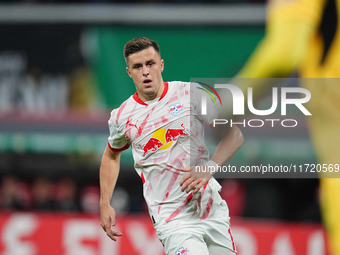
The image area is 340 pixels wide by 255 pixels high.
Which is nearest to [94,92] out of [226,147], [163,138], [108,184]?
[108,184]

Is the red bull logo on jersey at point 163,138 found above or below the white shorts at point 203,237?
above

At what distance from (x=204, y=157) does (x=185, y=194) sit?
10.4 inches

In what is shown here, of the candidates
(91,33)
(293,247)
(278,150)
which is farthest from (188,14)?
(293,247)

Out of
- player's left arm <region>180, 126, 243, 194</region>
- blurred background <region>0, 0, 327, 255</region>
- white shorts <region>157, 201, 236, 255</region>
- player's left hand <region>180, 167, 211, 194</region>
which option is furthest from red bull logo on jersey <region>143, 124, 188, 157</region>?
blurred background <region>0, 0, 327, 255</region>

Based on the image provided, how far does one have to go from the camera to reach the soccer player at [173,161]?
456cm

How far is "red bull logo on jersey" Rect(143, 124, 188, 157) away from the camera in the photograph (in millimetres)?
4566

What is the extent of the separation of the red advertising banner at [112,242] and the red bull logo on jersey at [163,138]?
5026 millimetres

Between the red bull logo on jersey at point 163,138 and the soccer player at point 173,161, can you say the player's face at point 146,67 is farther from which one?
the red bull logo on jersey at point 163,138

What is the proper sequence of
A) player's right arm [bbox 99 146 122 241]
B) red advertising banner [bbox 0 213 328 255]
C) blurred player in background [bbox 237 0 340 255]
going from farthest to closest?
red advertising banner [bbox 0 213 328 255], player's right arm [bbox 99 146 122 241], blurred player in background [bbox 237 0 340 255]

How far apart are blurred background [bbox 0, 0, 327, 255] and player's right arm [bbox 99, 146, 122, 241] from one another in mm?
6411

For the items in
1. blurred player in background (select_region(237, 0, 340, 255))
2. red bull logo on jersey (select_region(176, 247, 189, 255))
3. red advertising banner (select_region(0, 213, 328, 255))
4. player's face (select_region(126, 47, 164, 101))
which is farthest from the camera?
red advertising banner (select_region(0, 213, 328, 255))

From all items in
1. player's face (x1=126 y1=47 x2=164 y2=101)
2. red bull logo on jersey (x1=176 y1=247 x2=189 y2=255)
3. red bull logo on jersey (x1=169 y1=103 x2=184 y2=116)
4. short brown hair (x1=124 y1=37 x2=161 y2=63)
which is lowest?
red bull logo on jersey (x1=176 y1=247 x2=189 y2=255)

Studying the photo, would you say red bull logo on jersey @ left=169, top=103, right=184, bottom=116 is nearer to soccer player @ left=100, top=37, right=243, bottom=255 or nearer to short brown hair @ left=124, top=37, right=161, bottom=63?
soccer player @ left=100, top=37, right=243, bottom=255

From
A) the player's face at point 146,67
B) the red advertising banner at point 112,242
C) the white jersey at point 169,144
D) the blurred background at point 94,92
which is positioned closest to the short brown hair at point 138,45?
the player's face at point 146,67
